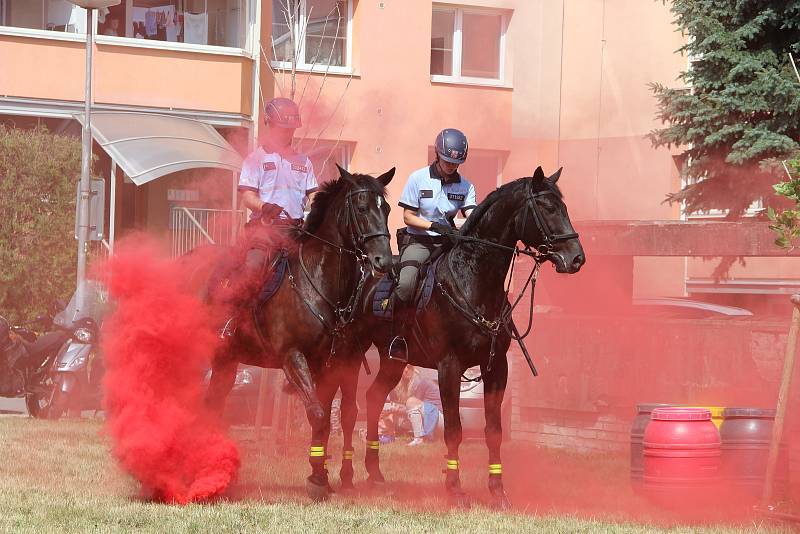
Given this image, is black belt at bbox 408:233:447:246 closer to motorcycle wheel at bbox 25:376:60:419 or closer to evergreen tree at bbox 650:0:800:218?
motorcycle wheel at bbox 25:376:60:419

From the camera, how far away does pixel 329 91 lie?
93.6 feet

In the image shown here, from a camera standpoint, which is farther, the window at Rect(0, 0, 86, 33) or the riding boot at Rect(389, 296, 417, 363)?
the window at Rect(0, 0, 86, 33)

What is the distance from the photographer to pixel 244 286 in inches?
438

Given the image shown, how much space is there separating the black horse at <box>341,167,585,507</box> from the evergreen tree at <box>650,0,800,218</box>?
843 cm

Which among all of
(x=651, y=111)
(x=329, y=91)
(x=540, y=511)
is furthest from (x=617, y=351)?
(x=329, y=91)

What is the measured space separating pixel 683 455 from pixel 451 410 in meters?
1.91

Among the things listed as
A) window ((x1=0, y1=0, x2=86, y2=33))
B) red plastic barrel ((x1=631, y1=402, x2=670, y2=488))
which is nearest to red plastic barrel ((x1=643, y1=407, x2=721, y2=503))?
red plastic barrel ((x1=631, y1=402, x2=670, y2=488))

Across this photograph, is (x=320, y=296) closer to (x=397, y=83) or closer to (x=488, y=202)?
(x=488, y=202)

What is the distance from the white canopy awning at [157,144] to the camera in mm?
21766

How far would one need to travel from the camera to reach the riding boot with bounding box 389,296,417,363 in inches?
460

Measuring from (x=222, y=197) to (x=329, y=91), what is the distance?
4410mm

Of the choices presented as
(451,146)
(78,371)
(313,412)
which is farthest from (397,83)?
(313,412)

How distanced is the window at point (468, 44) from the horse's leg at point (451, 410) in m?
20.6

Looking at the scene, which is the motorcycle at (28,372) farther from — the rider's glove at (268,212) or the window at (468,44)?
the window at (468,44)
